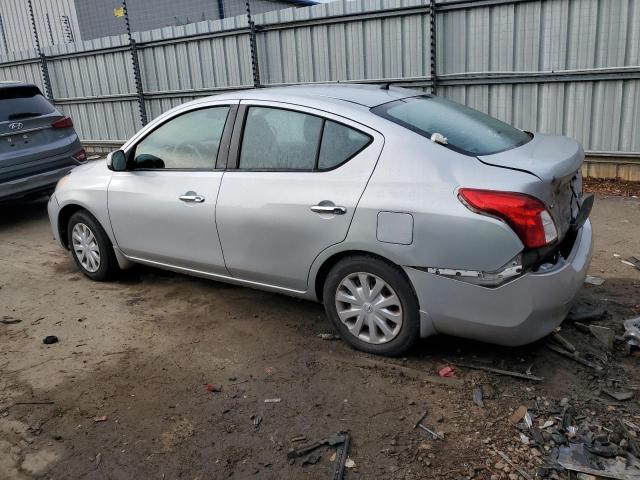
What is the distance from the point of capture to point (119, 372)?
3.73m

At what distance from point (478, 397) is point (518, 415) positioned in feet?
0.80

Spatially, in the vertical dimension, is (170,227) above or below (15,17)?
below

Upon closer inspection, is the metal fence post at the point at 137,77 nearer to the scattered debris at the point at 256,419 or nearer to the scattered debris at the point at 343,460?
the scattered debris at the point at 256,419

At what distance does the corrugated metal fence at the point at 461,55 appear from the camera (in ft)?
24.4

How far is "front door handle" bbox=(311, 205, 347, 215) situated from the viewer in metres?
3.49

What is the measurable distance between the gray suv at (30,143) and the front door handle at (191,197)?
13.4 ft

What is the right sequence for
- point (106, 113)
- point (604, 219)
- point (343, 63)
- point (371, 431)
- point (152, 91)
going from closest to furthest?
1. point (371, 431)
2. point (604, 219)
3. point (343, 63)
4. point (152, 91)
5. point (106, 113)

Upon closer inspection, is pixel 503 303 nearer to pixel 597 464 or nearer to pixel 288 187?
pixel 597 464

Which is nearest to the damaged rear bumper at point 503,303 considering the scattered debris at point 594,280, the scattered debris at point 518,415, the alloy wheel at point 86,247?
the scattered debris at point 518,415

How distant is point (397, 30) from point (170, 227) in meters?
5.65

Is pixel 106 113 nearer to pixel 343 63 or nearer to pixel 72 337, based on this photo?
pixel 343 63

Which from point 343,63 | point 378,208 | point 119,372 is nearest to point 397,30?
point 343,63

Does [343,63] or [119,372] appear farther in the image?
[343,63]

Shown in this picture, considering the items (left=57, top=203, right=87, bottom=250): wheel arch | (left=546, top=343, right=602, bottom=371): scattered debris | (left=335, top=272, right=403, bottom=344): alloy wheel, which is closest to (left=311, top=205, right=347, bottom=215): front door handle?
(left=335, top=272, right=403, bottom=344): alloy wheel
